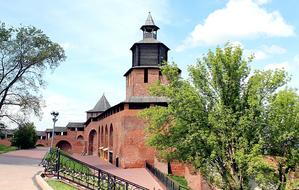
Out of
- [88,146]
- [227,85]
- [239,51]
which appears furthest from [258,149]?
[88,146]

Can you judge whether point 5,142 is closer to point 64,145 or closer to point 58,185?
point 64,145

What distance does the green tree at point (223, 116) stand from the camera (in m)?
15.6

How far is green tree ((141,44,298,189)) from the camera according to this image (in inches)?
615

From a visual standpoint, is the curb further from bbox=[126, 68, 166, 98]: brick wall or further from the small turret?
the small turret

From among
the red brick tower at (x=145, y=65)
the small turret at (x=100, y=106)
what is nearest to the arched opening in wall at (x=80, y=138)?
the small turret at (x=100, y=106)

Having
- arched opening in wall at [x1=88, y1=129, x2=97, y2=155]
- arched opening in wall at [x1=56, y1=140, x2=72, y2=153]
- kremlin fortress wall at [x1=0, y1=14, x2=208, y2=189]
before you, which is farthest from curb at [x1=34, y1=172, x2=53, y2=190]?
arched opening in wall at [x1=56, y1=140, x2=72, y2=153]

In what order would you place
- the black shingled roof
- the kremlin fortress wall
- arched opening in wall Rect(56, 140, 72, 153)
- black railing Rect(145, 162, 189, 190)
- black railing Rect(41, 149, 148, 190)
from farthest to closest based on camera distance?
arched opening in wall Rect(56, 140, 72, 153) < the black shingled roof < the kremlin fortress wall < black railing Rect(145, 162, 189, 190) < black railing Rect(41, 149, 148, 190)

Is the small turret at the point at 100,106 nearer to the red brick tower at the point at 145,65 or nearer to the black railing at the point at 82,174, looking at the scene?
the red brick tower at the point at 145,65

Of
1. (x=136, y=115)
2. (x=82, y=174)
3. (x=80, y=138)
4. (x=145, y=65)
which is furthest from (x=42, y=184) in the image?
(x=80, y=138)

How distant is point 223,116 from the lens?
15641 mm

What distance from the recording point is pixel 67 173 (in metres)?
12.9

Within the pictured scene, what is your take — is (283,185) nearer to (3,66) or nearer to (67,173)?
(67,173)

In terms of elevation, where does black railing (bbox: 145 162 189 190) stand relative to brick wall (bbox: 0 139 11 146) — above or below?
below

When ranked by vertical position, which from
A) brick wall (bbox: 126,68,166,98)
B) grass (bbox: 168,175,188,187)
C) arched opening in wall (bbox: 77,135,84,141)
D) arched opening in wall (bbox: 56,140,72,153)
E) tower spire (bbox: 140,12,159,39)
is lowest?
grass (bbox: 168,175,188,187)
